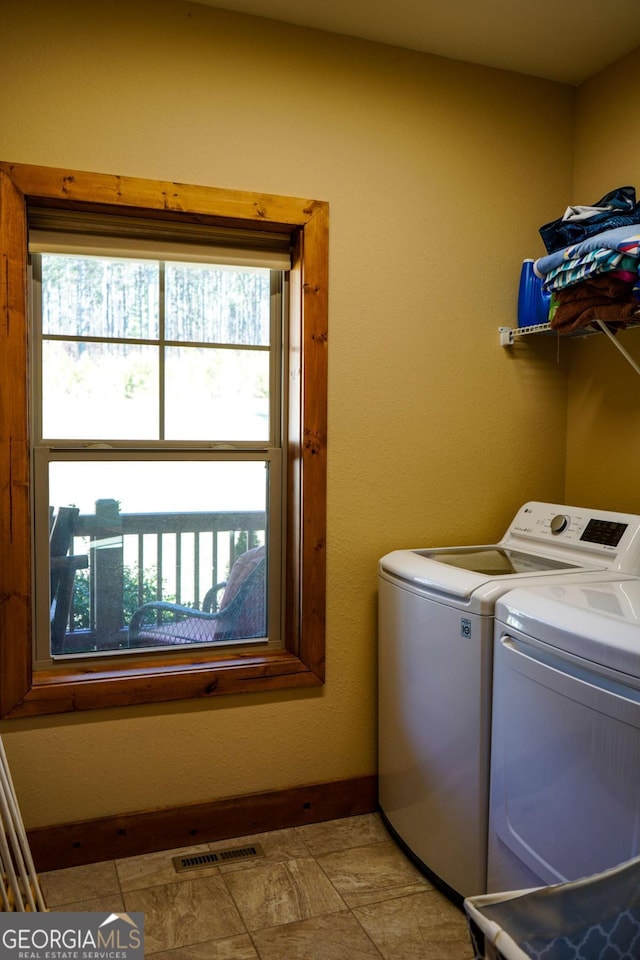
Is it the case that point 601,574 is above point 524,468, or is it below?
below

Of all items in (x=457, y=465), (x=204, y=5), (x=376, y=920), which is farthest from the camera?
(x=457, y=465)

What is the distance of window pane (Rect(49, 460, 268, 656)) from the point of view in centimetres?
235

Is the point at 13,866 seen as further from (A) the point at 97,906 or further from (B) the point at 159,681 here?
(B) the point at 159,681

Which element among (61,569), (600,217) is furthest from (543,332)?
(61,569)

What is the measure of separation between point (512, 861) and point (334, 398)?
1.48 metres

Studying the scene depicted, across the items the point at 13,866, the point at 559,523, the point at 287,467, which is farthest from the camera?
the point at 287,467

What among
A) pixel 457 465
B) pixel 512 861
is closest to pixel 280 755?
pixel 512 861

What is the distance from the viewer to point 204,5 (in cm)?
227

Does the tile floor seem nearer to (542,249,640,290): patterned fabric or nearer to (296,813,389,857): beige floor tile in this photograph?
(296,813,389,857): beige floor tile

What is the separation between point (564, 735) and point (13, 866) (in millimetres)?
1213

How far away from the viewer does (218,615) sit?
253cm

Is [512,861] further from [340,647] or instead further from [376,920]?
[340,647]

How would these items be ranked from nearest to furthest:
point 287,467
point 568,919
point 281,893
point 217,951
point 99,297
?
point 568,919 < point 217,951 < point 281,893 < point 99,297 < point 287,467

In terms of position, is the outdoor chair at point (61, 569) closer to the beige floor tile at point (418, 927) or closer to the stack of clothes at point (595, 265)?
the beige floor tile at point (418, 927)
